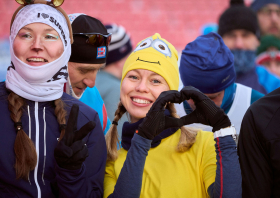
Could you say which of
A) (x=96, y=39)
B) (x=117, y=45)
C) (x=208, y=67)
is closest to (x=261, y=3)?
(x=117, y=45)

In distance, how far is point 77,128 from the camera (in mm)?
1849

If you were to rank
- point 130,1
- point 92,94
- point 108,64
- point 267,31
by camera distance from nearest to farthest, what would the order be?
point 92,94 < point 108,64 < point 267,31 < point 130,1

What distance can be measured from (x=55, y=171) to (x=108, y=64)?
239 cm

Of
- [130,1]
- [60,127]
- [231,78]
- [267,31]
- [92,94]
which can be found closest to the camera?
[60,127]

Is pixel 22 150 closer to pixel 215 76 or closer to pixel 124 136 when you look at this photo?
pixel 124 136

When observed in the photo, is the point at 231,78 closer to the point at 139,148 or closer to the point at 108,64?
the point at 139,148

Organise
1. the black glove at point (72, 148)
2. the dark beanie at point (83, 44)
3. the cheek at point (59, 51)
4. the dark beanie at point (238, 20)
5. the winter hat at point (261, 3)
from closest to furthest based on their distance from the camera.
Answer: the black glove at point (72, 148), the cheek at point (59, 51), the dark beanie at point (83, 44), the dark beanie at point (238, 20), the winter hat at point (261, 3)

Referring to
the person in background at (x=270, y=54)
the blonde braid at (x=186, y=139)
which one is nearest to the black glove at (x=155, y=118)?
the blonde braid at (x=186, y=139)

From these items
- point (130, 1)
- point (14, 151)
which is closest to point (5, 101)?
point (14, 151)

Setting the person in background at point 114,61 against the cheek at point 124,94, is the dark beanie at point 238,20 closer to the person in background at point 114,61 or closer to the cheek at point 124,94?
the person in background at point 114,61

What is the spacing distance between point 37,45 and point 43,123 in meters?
0.41

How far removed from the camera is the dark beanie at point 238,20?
3975 mm

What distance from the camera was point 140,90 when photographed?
210cm

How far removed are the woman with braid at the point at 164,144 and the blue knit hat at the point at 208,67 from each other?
12.0 inches
